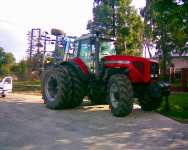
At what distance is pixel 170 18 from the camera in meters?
15.9

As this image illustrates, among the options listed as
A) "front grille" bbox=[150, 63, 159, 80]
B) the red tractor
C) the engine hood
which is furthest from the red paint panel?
"front grille" bbox=[150, 63, 159, 80]

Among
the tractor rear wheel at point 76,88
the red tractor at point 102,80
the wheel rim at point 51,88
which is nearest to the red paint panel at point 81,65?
the red tractor at point 102,80

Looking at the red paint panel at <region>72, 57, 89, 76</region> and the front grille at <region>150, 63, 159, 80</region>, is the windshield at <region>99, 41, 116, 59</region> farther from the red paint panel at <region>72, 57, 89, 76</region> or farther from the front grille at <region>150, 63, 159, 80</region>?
the front grille at <region>150, 63, 159, 80</region>

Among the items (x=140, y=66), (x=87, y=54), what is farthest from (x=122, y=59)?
(x=87, y=54)

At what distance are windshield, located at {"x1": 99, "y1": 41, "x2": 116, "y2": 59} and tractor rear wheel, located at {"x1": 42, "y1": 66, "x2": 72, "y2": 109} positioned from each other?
1608mm

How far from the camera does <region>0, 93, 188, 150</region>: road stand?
10.0m

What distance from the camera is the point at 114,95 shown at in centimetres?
1416

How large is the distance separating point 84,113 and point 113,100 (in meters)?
1.40

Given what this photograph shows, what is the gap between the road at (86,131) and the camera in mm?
10008

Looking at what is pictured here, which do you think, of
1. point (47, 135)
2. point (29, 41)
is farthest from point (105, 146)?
point (29, 41)

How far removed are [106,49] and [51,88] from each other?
2.90 meters

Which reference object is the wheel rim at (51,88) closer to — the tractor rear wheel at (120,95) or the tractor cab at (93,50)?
the tractor cab at (93,50)

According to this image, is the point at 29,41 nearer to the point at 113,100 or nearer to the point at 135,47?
the point at 135,47

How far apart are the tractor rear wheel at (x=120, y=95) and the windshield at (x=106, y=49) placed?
6.36 feet
